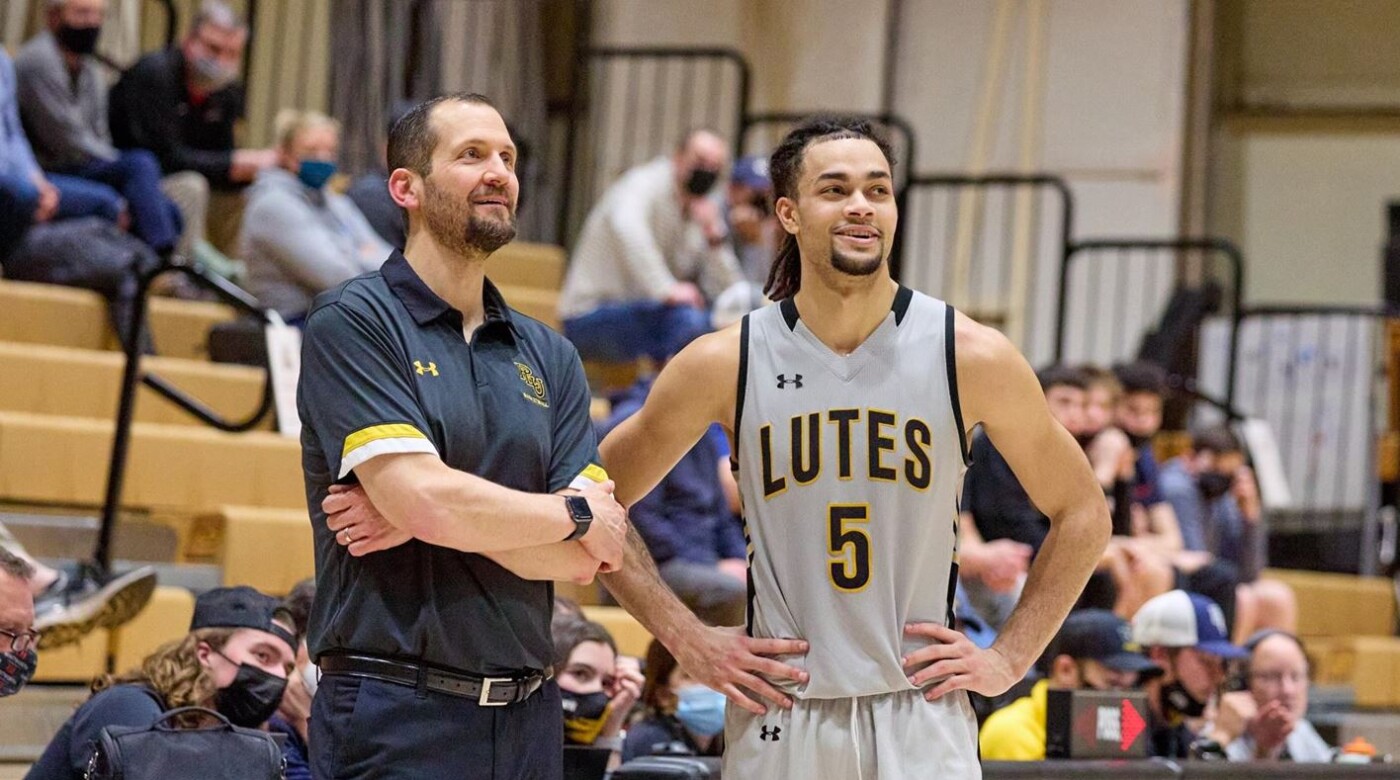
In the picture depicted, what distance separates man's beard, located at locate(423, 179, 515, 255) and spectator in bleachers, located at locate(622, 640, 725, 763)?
5.84 feet

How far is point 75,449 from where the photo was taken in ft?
20.9

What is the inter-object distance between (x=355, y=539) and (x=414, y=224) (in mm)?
581

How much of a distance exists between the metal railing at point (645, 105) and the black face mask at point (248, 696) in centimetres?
761

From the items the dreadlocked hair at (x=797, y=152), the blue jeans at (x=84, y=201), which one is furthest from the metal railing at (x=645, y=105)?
the dreadlocked hair at (x=797, y=152)

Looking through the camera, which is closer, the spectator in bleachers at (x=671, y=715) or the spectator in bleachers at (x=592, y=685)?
the spectator in bleachers at (x=592, y=685)

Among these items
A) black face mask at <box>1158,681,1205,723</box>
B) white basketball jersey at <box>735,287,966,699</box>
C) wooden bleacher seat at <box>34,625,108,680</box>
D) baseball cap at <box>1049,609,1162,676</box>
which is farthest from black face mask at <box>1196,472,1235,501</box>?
white basketball jersey at <box>735,287,966,699</box>

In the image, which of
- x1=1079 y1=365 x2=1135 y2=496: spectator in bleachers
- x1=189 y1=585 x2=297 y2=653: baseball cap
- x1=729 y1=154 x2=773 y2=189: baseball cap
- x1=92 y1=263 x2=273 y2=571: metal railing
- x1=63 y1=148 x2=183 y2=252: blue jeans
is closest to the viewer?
x1=189 y1=585 x2=297 y2=653: baseball cap

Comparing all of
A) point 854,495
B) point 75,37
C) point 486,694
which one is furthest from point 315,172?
point 486,694

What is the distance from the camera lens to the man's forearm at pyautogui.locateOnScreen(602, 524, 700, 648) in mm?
3477

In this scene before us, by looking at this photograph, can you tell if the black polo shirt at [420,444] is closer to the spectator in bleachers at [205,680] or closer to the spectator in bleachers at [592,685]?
the spectator in bleachers at [205,680]

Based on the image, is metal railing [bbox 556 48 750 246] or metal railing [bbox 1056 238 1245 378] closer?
metal railing [bbox 1056 238 1245 378]

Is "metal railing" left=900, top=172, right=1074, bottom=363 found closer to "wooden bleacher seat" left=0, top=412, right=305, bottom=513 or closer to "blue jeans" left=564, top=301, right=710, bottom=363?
"blue jeans" left=564, top=301, right=710, bottom=363

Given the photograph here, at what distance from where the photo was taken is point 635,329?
8.73m

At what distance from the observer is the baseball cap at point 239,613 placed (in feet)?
13.4
